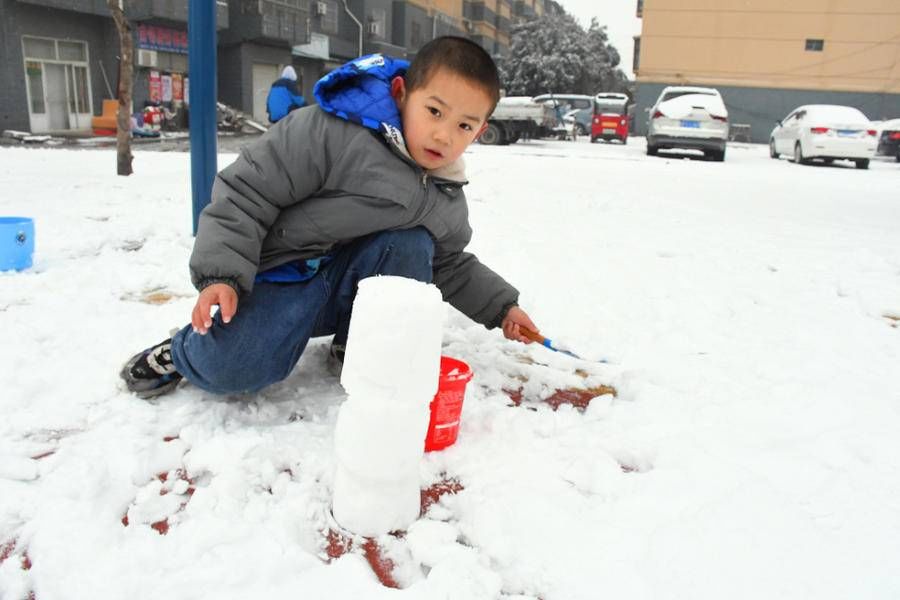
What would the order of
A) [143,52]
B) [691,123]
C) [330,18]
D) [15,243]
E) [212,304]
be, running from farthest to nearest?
[330,18]
[143,52]
[691,123]
[15,243]
[212,304]

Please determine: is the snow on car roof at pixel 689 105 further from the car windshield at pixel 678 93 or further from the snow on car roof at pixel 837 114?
the snow on car roof at pixel 837 114

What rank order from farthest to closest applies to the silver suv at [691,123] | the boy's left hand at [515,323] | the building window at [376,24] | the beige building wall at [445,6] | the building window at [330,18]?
1. the beige building wall at [445,6]
2. the building window at [376,24]
3. the building window at [330,18]
4. the silver suv at [691,123]
5. the boy's left hand at [515,323]

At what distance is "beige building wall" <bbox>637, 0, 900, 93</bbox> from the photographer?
1011 inches

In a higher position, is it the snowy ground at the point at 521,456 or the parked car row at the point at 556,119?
the parked car row at the point at 556,119

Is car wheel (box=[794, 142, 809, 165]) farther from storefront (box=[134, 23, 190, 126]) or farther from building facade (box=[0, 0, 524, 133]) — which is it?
storefront (box=[134, 23, 190, 126])

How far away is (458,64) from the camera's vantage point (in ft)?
5.19

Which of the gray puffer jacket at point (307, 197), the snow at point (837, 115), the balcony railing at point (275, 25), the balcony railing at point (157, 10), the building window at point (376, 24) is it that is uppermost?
the building window at point (376, 24)

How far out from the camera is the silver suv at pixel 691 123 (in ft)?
37.4

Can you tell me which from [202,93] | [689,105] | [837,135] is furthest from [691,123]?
[202,93]

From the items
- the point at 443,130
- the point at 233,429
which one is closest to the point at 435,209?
the point at 443,130

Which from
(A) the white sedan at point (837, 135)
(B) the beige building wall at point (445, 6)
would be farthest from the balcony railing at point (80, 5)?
(B) the beige building wall at point (445, 6)

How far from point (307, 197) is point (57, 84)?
16.7 metres

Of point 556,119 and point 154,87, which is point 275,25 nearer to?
point 154,87

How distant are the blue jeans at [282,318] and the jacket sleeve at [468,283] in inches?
5.7
